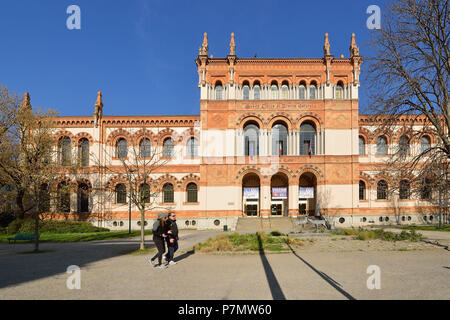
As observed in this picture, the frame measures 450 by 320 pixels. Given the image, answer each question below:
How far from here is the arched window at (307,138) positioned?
3082 cm

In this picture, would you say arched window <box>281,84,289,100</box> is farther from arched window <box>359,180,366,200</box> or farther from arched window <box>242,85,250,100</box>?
arched window <box>359,180,366,200</box>

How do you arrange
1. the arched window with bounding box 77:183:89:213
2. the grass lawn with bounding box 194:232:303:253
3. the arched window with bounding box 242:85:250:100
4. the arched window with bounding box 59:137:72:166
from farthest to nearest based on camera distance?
the arched window with bounding box 242:85:250:100 < the arched window with bounding box 59:137:72:166 < the arched window with bounding box 77:183:89:213 < the grass lawn with bounding box 194:232:303:253

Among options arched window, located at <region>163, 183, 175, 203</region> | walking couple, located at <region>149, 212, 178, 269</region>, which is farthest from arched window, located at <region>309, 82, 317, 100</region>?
walking couple, located at <region>149, 212, 178, 269</region>

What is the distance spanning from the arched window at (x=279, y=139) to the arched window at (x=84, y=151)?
20.4 metres

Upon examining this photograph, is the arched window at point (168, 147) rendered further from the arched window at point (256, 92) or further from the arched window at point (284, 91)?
the arched window at point (284, 91)

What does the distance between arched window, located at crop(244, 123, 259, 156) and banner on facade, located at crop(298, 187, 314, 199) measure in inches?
257

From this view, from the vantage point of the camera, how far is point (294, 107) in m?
30.5

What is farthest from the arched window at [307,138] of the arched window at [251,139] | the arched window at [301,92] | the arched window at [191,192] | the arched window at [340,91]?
the arched window at [191,192]

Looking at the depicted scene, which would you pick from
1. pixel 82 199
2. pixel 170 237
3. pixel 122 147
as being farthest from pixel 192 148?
pixel 170 237

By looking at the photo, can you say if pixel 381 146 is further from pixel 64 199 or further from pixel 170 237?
pixel 64 199

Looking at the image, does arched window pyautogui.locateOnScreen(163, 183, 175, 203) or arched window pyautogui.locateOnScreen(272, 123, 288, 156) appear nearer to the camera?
arched window pyautogui.locateOnScreen(272, 123, 288, 156)

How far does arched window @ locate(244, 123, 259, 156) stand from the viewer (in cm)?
3084

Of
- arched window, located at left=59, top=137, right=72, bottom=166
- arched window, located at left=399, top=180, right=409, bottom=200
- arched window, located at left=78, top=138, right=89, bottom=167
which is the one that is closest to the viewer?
arched window, located at left=399, top=180, right=409, bottom=200
